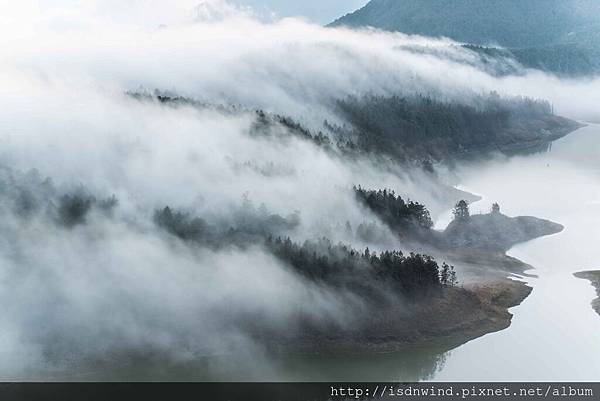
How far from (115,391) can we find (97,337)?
52.9 feet

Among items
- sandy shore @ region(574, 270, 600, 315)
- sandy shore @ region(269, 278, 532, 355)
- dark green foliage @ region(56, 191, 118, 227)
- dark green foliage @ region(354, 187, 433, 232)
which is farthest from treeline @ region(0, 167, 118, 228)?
sandy shore @ region(574, 270, 600, 315)

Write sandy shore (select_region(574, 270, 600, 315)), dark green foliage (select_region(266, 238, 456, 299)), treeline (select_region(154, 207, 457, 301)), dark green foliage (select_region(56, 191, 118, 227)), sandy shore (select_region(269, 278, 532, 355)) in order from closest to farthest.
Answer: sandy shore (select_region(269, 278, 532, 355)) < dark green foliage (select_region(266, 238, 456, 299)) < treeline (select_region(154, 207, 457, 301)) < sandy shore (select_region(574, 270, 600, 315)) < dark green foliage (select_region(56, 191, 118, 227))

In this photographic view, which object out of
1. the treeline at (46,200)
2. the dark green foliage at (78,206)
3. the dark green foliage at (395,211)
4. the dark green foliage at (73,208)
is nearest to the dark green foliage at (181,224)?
the dark green foliage at (78,206)

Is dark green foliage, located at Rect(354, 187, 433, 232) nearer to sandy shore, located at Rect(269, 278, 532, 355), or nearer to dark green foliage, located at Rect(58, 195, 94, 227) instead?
sandy shore, located at Rect(269, 278, 532, 355)

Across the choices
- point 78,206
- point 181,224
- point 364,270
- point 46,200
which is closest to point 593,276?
point 364,270

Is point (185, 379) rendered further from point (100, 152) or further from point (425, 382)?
point (100, 152)

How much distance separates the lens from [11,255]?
13212cm

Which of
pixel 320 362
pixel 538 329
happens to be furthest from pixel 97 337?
pixel 538 329

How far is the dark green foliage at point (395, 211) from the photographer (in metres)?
169

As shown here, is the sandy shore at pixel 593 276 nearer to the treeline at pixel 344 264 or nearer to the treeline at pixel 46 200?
the treeline at pixel 344 264

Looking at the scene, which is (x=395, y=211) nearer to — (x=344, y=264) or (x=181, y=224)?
(x=344, y=264)

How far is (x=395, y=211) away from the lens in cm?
17275

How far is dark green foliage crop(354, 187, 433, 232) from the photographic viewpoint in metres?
169

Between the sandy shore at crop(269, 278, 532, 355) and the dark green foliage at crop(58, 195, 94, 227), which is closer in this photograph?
the sandy shore at crop(269, 278, 532, 355)
